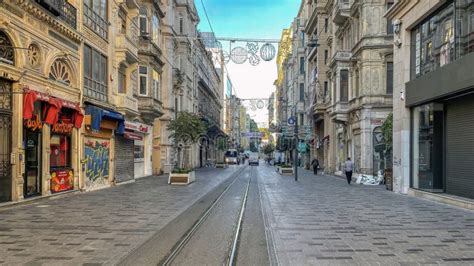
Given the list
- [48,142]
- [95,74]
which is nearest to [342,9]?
[95,74]

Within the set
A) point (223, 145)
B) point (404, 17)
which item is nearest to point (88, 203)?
point (404, 17)

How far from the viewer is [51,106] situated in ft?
59.2

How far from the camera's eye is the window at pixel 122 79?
2959 cm

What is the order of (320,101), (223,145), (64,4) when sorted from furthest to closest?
(223,145)
(320,101)
(64,4)

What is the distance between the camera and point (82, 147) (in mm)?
22078

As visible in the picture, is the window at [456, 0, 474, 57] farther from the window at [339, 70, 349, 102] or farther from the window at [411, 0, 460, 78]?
the window at [339, 70, 349, 102]

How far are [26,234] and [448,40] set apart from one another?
15204 mm

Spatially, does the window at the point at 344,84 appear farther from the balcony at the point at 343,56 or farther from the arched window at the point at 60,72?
the arched window at the point at 60,72

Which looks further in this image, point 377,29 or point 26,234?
point 377,29

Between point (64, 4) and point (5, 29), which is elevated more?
point (64, 4)

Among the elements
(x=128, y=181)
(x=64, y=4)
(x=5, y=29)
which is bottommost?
(x=128, y=181)

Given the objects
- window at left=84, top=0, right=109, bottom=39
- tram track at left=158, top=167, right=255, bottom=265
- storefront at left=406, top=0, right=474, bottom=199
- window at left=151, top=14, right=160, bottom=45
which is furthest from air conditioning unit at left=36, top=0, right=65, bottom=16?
window at left=151, top=14, right=160, bottom=45

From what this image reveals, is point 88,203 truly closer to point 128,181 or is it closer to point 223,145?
point 128,181

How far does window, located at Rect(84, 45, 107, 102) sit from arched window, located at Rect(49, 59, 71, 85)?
5.42ft
